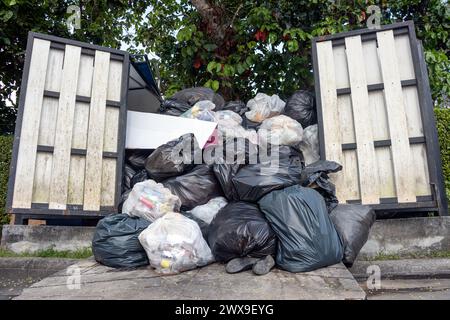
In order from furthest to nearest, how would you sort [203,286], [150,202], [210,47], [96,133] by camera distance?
[210,47], [96,133], [150,202], [203,286]

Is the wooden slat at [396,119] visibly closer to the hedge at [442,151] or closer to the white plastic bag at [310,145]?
the white plastic bag at [310,145]

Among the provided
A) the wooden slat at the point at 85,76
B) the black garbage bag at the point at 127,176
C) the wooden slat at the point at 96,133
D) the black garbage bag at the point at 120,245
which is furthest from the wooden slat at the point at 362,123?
the wooden slat at the point at 85,76

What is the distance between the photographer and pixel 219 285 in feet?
6.19

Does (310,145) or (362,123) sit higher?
(362,123)

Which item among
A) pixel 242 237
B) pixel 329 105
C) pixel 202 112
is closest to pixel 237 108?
pixel 202 112

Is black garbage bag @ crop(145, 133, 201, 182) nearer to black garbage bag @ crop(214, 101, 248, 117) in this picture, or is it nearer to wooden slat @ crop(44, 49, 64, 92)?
black garbage bag @ crop(214, 101, 248, 117)

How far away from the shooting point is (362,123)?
9.88ft

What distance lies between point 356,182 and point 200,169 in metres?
1.34

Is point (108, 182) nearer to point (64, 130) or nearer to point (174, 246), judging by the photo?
point (64, 130)

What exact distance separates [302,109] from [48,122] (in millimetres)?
2399

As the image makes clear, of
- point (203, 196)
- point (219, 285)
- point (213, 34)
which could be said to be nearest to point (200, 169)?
point (203, 196)

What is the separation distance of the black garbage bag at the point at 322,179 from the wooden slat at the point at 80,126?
2.01 metres

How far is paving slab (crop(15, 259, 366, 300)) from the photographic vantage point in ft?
5.65

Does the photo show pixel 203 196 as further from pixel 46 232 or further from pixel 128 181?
pixel 46 232
